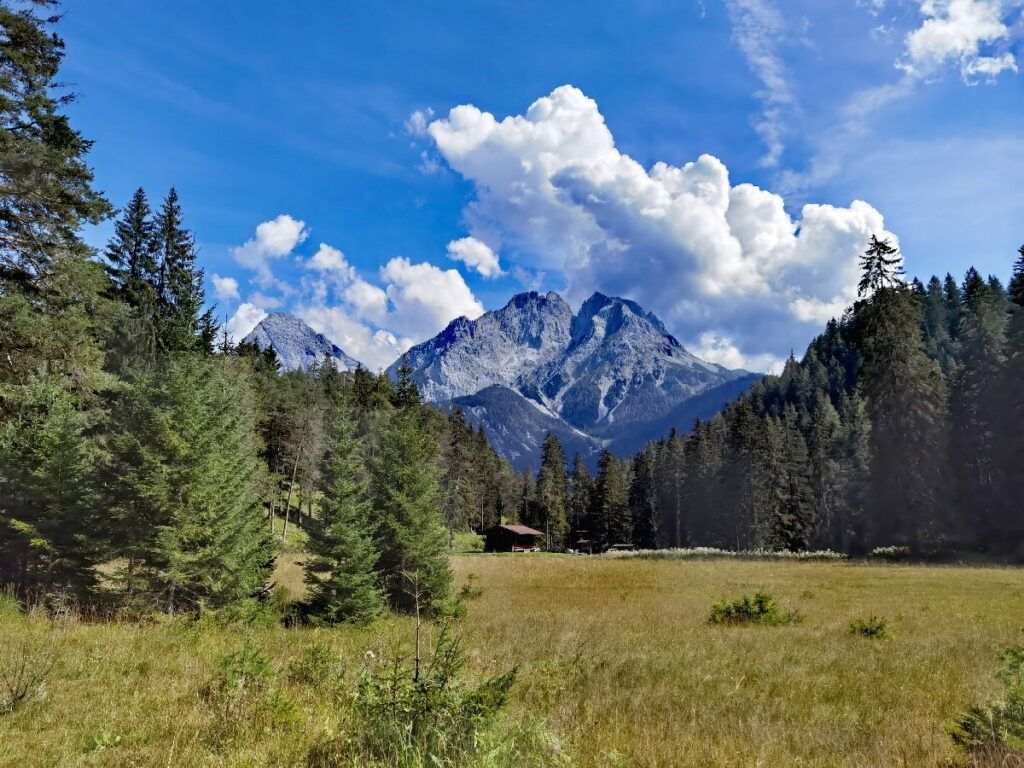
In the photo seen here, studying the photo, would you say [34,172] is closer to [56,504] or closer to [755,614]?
[56,504]

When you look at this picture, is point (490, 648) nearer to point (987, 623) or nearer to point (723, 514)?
point (987, 623)

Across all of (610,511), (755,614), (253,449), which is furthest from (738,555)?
(610,511)

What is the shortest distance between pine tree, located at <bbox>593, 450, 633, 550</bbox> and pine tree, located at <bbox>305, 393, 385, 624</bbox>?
3007 inches

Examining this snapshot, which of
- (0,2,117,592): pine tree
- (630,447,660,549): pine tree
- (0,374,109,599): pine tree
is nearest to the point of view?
(0,2,117,592): pine tree

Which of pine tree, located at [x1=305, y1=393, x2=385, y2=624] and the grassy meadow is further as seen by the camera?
pine tree, located at [x1=305, y1=393, x2=385, y2=624]

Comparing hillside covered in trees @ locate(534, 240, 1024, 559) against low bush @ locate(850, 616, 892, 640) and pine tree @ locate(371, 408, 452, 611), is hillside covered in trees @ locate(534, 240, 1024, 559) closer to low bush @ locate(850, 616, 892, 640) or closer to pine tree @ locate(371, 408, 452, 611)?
low bush @ locate(850, 616, 892, 640)

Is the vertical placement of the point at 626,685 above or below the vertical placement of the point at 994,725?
below

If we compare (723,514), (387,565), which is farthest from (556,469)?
(387,565)

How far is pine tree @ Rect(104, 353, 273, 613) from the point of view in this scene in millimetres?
14594

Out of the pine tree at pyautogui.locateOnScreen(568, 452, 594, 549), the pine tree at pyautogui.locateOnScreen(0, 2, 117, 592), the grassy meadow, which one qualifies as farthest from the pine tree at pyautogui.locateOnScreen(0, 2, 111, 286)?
the pine tree at pyautogui.locateOnScreen(568, 452, 594, 549)

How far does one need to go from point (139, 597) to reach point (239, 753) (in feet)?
41.2

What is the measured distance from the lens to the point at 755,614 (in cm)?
1739

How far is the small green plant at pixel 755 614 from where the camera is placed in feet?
55.5

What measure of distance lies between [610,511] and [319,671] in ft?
284
